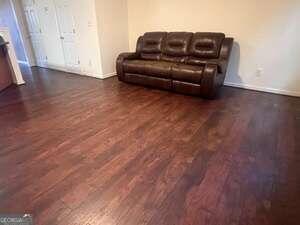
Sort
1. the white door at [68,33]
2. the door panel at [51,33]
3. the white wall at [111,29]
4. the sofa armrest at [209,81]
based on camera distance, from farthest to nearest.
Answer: the door panel at [51,33] → the white door at [68,33] → the white wall at [111,29] → the sofa armrest at [209,81]

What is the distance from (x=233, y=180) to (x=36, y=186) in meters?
1.62

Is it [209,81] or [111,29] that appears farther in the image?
[111,29]

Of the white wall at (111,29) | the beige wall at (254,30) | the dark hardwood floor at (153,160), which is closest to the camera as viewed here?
the dark hardwood floor at (153,160)

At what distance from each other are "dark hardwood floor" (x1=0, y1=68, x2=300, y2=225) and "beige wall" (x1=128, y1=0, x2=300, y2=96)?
459 mm

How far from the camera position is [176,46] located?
13.3 feet

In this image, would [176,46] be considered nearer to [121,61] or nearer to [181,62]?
[181,62]

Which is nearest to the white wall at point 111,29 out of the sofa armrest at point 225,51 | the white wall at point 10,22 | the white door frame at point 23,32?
the sofa armrest at point 225,51

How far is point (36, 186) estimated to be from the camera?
5.62ft

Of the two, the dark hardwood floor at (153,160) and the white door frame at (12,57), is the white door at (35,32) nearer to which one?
the white door frame at (12,57)

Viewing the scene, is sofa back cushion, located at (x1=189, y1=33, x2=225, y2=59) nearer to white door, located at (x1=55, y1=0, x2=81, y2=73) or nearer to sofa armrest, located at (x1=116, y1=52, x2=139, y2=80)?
sofa armrest, located at (x1=116, y1=52, x2=139, y2=80)

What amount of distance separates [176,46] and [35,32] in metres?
3.96

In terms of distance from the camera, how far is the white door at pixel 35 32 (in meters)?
5.32

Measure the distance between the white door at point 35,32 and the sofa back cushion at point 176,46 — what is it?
3.48 m

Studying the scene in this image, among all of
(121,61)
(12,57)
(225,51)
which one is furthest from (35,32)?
(225,51)
